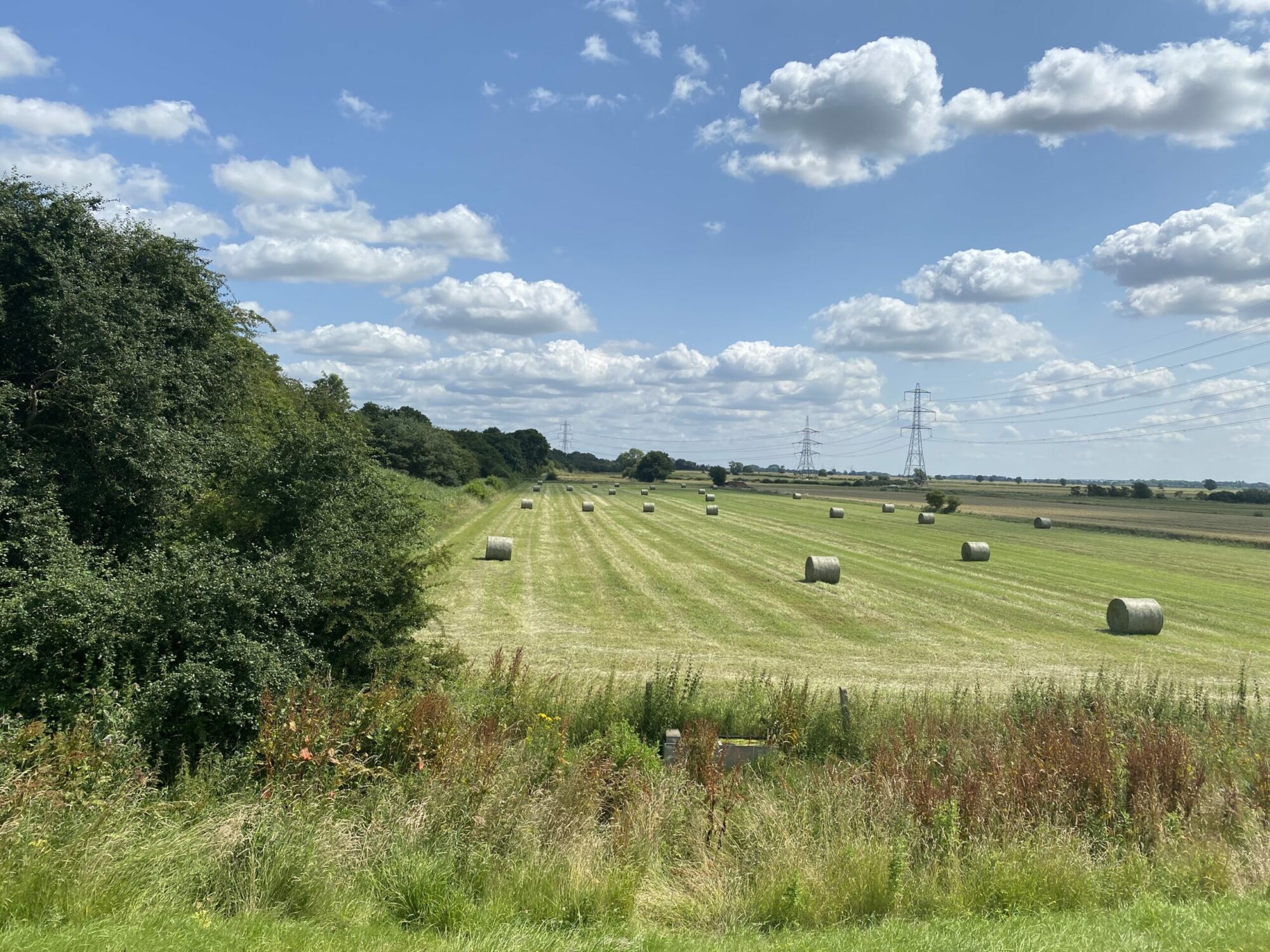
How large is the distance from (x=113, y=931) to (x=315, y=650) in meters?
6.41

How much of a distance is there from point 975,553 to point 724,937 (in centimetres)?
3456

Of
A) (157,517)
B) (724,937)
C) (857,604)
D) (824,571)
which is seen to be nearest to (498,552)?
(824,571)

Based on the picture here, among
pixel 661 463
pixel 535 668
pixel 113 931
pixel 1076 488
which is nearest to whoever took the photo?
pixel 113 931

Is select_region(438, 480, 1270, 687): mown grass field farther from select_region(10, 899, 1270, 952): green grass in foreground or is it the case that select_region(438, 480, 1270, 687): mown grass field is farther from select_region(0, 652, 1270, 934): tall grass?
select_region(10, 899, 1270, 952): green grass in foreground

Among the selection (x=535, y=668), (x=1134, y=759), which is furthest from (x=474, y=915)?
(x=535, y=668)

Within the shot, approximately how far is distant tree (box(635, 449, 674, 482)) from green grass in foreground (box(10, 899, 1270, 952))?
172578mm

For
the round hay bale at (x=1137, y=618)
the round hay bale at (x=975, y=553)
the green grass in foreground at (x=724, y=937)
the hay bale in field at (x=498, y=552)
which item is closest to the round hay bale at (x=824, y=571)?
the round hay bale at (x=1137, y=618)

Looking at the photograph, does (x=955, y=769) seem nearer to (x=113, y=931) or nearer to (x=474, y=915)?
(x=474, y=915)

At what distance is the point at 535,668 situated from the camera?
16.2 meters

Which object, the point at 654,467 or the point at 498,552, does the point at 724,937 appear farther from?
the point at 654,467

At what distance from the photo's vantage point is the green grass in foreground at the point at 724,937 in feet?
17.2

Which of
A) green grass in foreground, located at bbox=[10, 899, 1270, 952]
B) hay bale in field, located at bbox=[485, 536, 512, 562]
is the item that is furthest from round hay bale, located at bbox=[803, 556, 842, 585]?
green grass in foreground, located at bbox=[10, 899, 1270, 952]

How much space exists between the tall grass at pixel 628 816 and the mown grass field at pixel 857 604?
190 inches

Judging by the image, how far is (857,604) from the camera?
25281 mm
